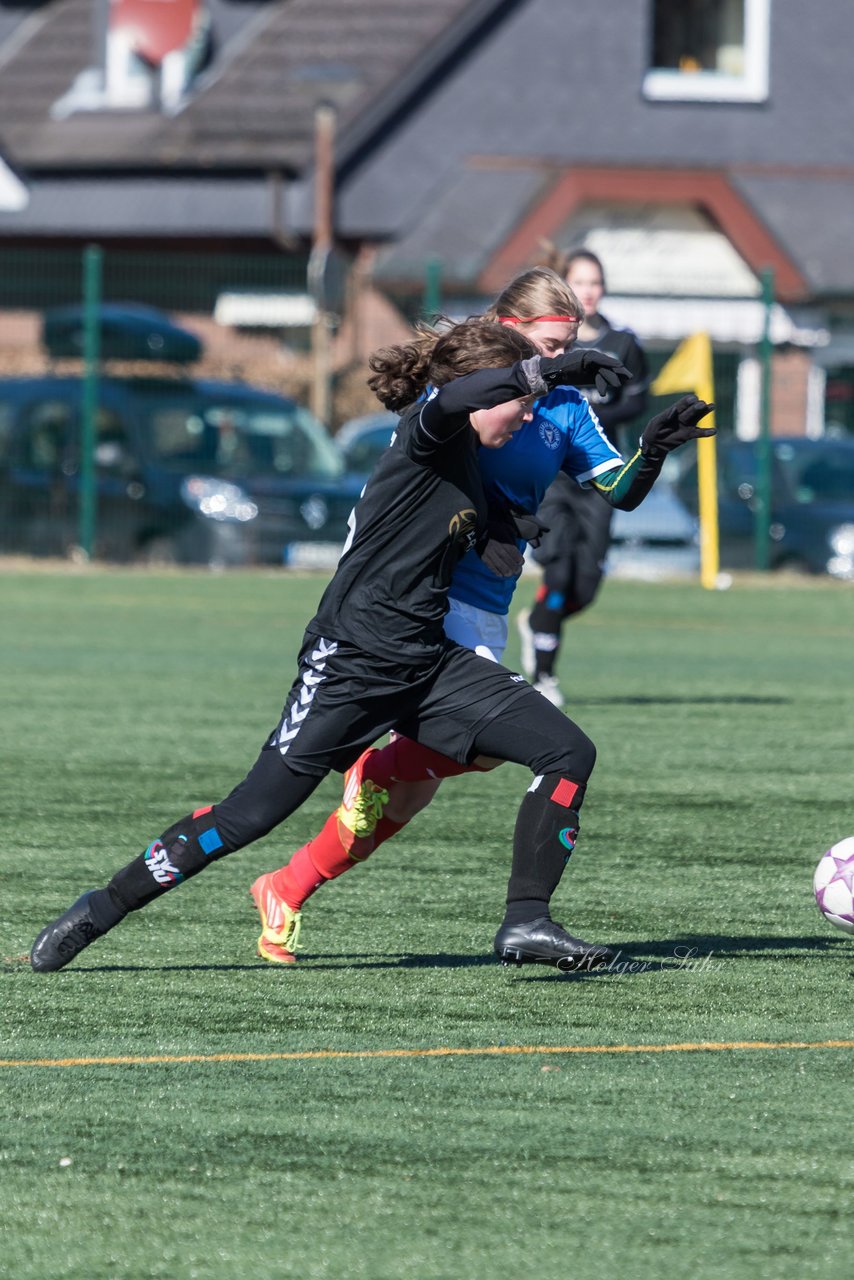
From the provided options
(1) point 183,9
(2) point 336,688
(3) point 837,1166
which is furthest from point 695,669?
(1) point 183,9

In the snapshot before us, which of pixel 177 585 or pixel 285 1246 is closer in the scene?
pixel 285 1246

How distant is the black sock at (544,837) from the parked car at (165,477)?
15545 millimetres

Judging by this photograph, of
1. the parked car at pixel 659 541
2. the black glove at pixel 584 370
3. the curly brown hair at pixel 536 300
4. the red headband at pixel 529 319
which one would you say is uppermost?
the curly brown hair at pixel 536 300

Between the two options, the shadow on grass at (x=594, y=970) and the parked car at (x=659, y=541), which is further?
the parked car at (x=659, y=541)

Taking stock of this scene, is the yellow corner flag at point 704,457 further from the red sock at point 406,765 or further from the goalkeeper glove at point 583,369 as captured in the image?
the goalkeeper glove at point 583,369

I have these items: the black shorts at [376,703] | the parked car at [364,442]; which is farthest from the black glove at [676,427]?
the parked car at [364,442]

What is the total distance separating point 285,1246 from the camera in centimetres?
410

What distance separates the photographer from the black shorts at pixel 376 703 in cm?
A: 611

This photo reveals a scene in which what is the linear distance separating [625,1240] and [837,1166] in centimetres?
59

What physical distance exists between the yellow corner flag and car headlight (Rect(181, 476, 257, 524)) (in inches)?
142

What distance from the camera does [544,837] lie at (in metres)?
6.31

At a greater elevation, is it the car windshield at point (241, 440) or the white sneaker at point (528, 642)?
the white sneaker at point (528, 642)

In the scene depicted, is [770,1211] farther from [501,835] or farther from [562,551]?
[562,551]

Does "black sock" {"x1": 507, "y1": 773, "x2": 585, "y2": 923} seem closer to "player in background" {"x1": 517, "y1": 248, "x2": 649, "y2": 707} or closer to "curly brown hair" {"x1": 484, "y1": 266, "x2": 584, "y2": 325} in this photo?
"curly brown hair" {"x1": 484, "y1": 266, "x2": 584, "y2": 325}
